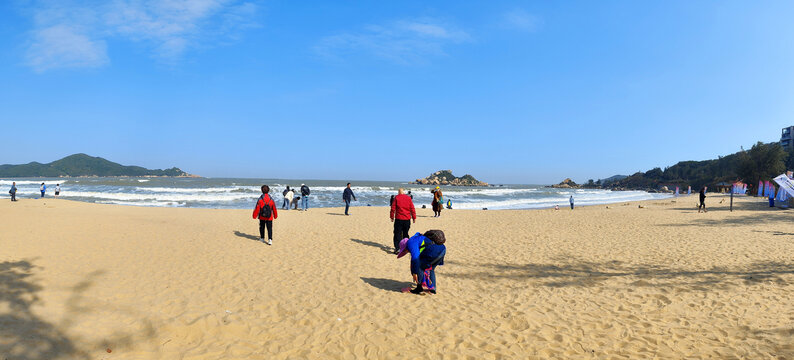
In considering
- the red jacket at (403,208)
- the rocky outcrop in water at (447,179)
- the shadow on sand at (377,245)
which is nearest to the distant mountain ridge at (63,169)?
the rocky outcrop in water at (447,179)

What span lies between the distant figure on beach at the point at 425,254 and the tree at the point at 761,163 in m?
58.9

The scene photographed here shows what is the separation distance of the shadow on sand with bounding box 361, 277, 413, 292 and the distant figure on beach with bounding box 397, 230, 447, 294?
0.53 metres

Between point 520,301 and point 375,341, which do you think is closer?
point 375,341

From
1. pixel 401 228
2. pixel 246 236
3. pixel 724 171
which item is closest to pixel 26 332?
pixel 401 228

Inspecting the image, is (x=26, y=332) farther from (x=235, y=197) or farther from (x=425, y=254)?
(x=235, y=197)

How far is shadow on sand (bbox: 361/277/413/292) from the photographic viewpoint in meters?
6.84

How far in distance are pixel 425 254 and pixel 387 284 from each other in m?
1.46

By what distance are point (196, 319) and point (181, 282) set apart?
2100mm

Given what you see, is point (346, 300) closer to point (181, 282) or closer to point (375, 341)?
point (375, 341)

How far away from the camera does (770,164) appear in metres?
44.4

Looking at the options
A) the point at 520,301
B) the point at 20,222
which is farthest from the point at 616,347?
the point at 20,222

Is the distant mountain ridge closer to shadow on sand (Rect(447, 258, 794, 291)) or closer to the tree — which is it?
shadow on sand (Rect(447, 258, 794, 291))

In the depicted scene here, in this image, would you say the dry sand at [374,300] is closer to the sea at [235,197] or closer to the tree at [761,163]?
the sea at [235,197]

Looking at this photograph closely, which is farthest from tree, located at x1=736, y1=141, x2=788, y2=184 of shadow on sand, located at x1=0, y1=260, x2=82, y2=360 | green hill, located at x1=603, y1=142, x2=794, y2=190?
shadow on sand, located at x1=0, y1=260, x2=82, y2=360
